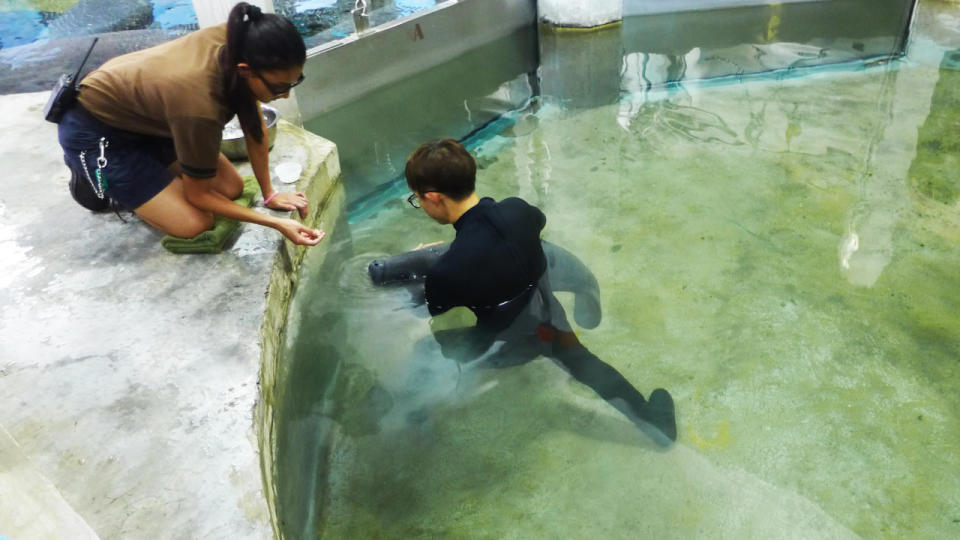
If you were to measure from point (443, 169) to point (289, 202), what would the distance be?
43.3 inches

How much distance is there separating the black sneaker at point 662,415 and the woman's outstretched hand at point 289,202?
78.5 inches

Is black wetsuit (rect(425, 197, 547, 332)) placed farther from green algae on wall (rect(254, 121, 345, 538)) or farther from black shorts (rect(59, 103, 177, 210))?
black shorts (rect(59, 103, 177, 210))

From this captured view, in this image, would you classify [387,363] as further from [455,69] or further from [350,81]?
[455,69]

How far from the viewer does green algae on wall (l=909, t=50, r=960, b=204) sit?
443cm

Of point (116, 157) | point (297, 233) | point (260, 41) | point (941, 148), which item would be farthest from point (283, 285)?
point (941, 148)

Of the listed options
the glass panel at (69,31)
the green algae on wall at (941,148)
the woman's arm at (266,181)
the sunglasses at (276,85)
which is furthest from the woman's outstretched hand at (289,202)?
the green algae on wall at (941,148)

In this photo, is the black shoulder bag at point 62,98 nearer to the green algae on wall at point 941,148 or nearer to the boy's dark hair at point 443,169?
the boy's dark hair at point 443,169

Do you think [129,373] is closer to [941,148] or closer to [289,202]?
[289,202]

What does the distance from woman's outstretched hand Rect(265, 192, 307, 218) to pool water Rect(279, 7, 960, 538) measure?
41 cm

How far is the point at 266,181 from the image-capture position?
3.27 m

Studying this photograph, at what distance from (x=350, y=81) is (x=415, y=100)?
765 mm

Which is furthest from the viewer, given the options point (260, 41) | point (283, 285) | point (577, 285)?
point (577, 285)

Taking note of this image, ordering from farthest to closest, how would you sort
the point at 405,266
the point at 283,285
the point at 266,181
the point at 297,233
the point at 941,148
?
the point at 941,148 < the point at 405,266 < the point at 266,181 < the point at 283,285 < the point at 297,233

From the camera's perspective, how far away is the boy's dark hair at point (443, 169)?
102 inches
